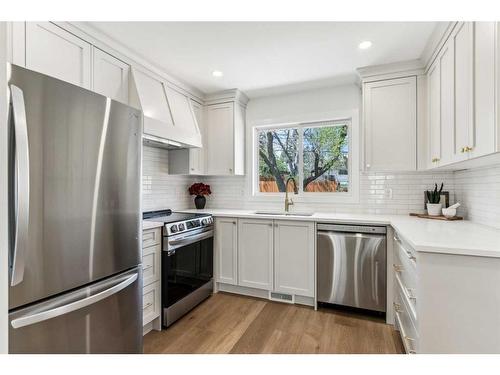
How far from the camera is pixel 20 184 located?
1.00 metres

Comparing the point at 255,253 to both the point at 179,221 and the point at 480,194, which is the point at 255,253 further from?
the point at 480,194

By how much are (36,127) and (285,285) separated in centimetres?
232

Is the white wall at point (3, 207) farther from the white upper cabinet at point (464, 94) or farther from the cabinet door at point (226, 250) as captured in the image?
the cabinet door at point (226, 250)

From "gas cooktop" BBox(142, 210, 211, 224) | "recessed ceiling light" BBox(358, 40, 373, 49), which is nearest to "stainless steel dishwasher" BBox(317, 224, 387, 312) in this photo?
"gas cooktop" BBox(142, 210, 211, 224)

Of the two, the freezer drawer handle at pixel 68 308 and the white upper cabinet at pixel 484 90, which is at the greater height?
the white upper cabinet at pixel 484 90

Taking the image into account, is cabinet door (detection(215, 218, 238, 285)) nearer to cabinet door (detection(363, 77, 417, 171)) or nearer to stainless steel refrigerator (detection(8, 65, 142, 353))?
stainless steel refrigerator (detection(8, 65, 142, 353))

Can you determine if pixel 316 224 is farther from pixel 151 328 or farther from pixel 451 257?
pixel 151 328

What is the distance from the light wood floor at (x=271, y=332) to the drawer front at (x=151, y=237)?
737 millimetres

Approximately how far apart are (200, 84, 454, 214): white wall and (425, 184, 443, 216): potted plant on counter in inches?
7.1

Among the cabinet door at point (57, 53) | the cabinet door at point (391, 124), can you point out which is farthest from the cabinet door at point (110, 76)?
the cabinet door at point (391, 124)

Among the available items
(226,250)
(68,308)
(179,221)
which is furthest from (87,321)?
(226,250)

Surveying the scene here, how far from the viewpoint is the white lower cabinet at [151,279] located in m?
1.97

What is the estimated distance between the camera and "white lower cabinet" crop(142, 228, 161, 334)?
6.45 ft

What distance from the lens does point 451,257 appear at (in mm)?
1262
